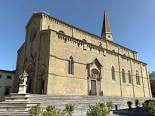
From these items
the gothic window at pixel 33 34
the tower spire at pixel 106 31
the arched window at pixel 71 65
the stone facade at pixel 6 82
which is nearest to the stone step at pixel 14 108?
the arched window at pixel 71 65

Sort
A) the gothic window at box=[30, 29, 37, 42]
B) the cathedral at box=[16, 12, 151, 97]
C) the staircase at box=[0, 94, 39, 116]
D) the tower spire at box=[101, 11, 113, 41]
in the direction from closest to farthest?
1. the staircase at box=[0, 94, 39, 116]
2. the cathedral at box=[16, 12, 151, 97]
3. the gothic window at box=[30, 29, 37, 42]
4. the tower spire at box=[101, 11, 113, 41]

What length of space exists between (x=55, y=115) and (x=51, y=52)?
1524 centimetres

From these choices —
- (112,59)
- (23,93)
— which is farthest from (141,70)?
(23,93)

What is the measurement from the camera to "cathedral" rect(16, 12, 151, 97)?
70.4 ft

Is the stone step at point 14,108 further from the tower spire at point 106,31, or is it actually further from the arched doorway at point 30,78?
the tower spire at point 106,31

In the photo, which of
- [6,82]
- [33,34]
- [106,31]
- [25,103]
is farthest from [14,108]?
[106,31]

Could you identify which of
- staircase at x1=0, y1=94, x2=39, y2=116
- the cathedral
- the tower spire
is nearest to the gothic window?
the cathedral

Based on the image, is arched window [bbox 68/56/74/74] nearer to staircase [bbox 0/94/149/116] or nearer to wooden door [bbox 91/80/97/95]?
wooden door [bbox 91/80/97/95]

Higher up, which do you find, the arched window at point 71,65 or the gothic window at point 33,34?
the gothic window at point 33,34

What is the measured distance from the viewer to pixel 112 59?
3016cm

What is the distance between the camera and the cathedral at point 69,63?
21.5 m

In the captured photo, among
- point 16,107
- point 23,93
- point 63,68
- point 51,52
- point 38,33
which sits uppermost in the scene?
point 38,33

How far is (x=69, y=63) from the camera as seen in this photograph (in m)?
23.2

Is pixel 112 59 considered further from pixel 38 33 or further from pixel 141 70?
pixel 38 33
